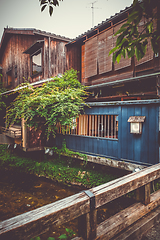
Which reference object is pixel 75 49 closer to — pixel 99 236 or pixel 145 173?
pixel 145 173

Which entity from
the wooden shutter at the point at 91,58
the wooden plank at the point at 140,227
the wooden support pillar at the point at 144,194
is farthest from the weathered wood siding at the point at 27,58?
the wooden plank at the point at 140,227

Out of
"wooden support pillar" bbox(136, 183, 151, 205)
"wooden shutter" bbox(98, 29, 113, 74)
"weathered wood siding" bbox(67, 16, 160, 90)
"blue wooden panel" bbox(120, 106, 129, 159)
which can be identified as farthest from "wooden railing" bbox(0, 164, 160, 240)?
"wooden shutter" bbox(98, 29, 113, 74)

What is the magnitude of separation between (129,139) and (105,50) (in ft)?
20.8

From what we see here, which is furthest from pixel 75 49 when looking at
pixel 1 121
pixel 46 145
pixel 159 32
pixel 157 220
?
pixel 157 220

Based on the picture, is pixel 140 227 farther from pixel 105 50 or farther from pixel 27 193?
pixel 105 50

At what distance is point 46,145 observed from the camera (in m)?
9.27

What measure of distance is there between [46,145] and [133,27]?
333 inches

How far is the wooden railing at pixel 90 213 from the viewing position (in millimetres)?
1428

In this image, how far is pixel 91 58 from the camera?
10281mm

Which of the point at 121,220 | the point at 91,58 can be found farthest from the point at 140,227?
the point at 91,58

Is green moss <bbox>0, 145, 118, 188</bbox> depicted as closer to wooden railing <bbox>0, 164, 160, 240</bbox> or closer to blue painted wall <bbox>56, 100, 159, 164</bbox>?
blue painted wall <bbox>56, 100, 159, 164</bbox>

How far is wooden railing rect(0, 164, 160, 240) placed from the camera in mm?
1428

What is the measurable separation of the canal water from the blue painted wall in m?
1.85

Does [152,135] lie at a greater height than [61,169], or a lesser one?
greater
